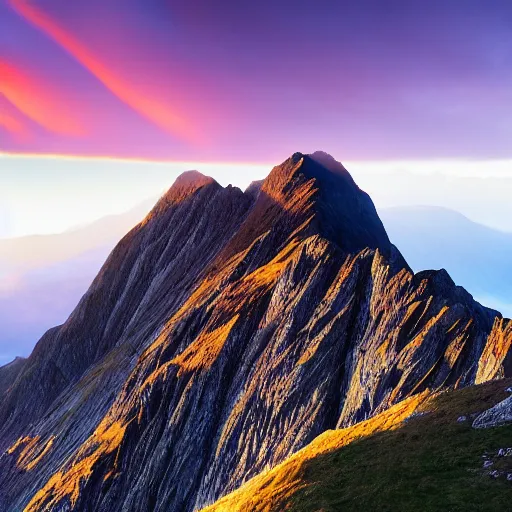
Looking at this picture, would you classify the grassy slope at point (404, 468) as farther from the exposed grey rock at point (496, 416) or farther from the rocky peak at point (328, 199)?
the rocky peak at point (328, 199)

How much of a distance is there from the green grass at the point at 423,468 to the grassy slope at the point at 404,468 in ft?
0.16

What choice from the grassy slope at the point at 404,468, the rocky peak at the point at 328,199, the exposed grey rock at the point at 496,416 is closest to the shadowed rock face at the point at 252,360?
the rocky peak at the point at 328,199

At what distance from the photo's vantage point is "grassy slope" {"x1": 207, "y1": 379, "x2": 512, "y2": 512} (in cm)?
2575

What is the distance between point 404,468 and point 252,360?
3234 cm

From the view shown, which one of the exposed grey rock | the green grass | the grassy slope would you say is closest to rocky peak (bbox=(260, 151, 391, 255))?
the grassy slope

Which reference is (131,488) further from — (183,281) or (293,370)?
(183,281)

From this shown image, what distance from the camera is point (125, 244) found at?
116m

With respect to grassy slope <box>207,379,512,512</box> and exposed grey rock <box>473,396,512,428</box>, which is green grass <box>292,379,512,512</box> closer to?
grassy slope <box>207,379,512,512</box>

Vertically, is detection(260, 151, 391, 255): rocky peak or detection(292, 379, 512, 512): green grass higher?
detection(260, 151, 391, 255): rocky peak

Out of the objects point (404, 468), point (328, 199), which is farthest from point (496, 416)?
point (328, 199)

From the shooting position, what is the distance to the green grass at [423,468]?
25.3 m

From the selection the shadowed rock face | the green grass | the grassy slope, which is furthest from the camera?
the shadowed rock face

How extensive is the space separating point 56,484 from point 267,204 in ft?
184

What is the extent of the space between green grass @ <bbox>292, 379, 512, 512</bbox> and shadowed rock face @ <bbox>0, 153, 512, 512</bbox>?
965 centimetres
